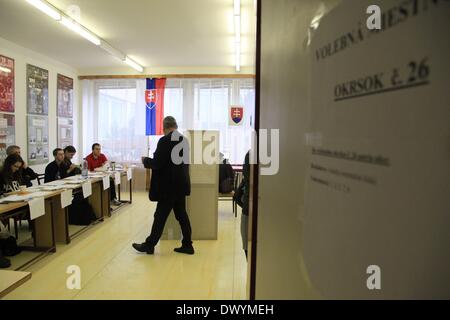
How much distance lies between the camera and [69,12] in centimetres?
430

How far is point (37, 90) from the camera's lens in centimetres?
628

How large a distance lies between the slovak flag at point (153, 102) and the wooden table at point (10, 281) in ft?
19.2

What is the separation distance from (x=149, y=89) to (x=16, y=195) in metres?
4.65

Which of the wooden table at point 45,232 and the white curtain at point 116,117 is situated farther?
the white curtain at point 116,117

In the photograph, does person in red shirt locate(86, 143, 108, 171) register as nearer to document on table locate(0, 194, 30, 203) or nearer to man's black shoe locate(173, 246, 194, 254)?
document on table locate(0, 194, 30, 203)

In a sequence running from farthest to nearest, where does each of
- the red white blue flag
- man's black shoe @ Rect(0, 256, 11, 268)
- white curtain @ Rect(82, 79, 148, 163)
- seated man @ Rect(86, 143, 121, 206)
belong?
white curtain @ Rect(82, 79, 148, 163) → the red white blue flag → seated man @ Rect(86, 143, 121, 206) → man's black shoe @ Rect(0, 256, 11, 268)

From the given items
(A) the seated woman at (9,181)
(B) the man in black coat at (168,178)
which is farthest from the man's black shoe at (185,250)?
(A) the seated woman at (9,181)

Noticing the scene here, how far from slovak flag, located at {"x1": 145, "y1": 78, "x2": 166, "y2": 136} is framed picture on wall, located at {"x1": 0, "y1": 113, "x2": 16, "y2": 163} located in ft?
9.23

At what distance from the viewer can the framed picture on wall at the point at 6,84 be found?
209 inches

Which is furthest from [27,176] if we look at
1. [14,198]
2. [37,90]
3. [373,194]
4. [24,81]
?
[373,194]

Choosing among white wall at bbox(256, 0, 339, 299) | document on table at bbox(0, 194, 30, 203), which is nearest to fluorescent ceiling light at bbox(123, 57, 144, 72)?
document on table at bbox(0, 194, 30, 203)

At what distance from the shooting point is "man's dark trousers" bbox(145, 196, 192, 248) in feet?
12.2

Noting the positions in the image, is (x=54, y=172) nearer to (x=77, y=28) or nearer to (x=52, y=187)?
(x=52, y=187)

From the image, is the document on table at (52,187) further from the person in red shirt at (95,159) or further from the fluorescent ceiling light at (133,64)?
the fluorescent ceiling light at (133,64)
